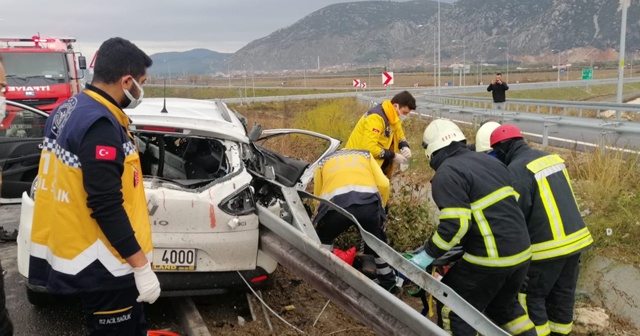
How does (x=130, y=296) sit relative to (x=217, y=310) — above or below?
above

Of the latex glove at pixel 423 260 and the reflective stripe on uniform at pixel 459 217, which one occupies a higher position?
the reflective stripe on uniform at pixel 459 217

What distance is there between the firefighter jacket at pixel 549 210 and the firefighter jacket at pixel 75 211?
2460 millimetres

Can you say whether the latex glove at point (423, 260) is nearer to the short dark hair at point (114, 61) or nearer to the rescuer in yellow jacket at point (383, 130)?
the short dark hair at point (114, 61)

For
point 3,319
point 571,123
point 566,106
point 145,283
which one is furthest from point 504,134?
point 566,106

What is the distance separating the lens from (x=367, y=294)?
8.83ft

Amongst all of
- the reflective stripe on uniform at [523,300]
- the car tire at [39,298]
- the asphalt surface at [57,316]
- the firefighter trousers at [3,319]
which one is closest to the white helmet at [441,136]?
the reflective stripe on uniform at [523,300]

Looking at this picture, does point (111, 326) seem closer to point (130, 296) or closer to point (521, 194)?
point (130, 296)

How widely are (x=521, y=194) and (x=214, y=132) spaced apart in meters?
2.19

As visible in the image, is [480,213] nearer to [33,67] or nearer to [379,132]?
[379,132]

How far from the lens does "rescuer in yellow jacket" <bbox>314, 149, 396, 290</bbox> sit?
4020mm

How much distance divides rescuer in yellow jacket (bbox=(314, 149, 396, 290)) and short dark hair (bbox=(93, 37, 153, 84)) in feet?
6.62

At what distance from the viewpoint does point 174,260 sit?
3527mm

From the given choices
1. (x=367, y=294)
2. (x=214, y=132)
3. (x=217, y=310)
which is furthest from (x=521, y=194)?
(x=217, y=310)

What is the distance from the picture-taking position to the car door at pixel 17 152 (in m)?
6.34
